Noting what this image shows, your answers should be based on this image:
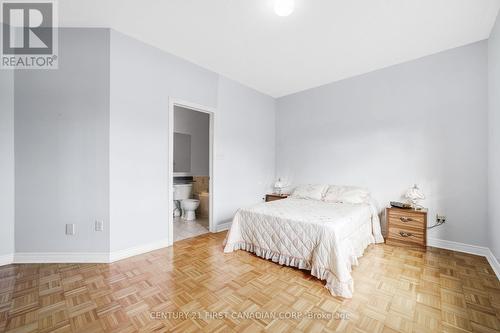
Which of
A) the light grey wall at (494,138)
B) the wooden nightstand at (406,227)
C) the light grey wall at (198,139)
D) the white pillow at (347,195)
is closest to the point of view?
the light grey wall at (494,138)

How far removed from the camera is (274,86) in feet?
14.0

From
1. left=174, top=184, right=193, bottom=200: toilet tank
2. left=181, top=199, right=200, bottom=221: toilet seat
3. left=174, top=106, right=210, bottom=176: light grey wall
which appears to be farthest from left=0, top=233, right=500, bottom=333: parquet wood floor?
left=174, top=106, right=210, bottom=176: light grey wall

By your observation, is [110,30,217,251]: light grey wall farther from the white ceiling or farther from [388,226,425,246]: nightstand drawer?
[388,226,425,246]: nightstand drawer

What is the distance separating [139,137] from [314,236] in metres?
2.42

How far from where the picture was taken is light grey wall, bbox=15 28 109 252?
2.46 meters

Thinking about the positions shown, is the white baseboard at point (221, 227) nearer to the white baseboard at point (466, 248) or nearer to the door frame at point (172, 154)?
the door frame at point (172, 154)

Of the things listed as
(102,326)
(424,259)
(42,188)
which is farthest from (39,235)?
(424,259)

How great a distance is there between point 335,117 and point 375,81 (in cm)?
82

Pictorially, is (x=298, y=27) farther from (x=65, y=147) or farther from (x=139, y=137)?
(x=65, y=147)

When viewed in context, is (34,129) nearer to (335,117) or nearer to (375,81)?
(335,117)

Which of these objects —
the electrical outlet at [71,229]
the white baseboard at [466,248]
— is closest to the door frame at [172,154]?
the electrical outlet at [71,229]

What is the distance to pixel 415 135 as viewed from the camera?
3.17m

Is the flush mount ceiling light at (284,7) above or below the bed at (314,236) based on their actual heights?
above

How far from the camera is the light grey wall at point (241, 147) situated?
148 inches
